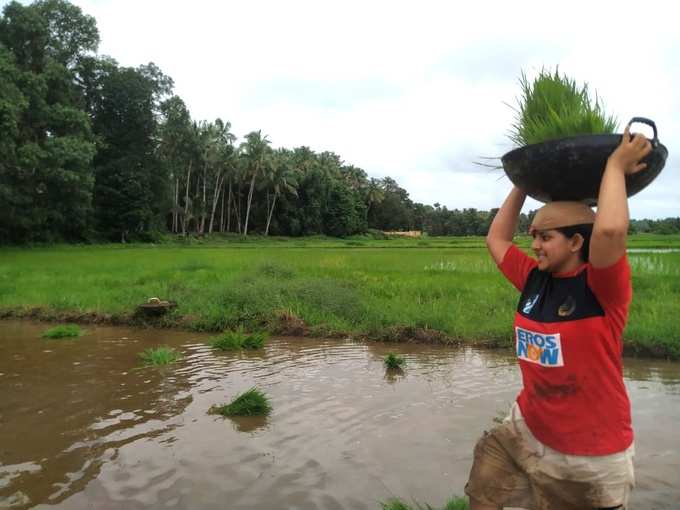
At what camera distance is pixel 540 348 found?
76.4 inches

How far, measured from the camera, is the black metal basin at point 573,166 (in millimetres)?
1822

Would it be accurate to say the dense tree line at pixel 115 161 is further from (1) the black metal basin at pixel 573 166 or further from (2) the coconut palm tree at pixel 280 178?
(1) the black metal basin at pixel 573 166

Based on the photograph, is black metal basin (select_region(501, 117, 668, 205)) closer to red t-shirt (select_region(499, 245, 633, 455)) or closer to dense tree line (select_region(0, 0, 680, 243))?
red t-shirt (select_region(499, 245, 633, 455))

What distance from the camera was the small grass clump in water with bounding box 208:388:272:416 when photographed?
15.6ft

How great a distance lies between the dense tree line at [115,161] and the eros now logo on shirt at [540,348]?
2379 cm

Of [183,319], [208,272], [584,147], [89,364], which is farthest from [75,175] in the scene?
[584,147]

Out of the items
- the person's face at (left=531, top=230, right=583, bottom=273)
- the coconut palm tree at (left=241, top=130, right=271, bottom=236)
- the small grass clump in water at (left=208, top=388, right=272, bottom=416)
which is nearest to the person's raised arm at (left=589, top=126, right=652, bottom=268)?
the person's face at (left=531, top=230, right=583, bottom=273)

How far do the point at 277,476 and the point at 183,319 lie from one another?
6.80 m

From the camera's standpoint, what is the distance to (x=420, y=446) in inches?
160

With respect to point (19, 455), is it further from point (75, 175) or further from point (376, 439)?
point (75, 175)

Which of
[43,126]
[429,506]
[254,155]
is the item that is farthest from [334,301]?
[254,155]

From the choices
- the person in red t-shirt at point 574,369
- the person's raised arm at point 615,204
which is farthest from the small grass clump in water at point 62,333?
the person's raised arm at point 615,204

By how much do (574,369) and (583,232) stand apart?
48cm

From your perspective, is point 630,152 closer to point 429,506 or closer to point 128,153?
point 429,506
